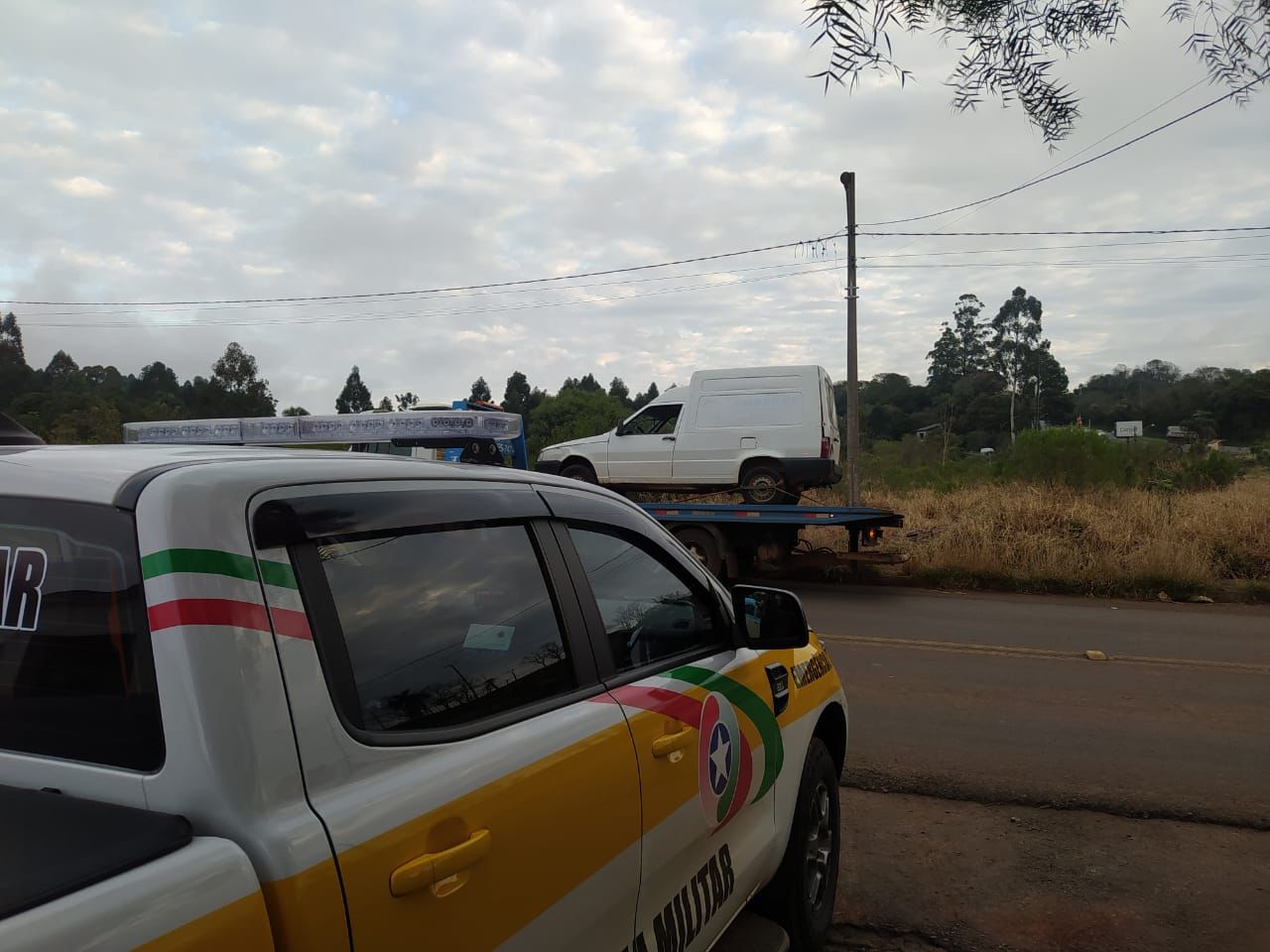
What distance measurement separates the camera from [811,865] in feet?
10.9

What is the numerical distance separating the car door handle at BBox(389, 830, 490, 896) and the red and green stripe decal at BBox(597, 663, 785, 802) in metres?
0.63

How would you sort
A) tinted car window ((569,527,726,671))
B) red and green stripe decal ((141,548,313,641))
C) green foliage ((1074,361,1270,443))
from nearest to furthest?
red and green stripe decal ((141,548,313,641))
tinted car window ((569,527,726,671))
green foliage ((1074,361,1270,443))

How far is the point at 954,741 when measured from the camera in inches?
226

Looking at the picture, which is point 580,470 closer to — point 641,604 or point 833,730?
point 833,730

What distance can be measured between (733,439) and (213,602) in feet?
45.4

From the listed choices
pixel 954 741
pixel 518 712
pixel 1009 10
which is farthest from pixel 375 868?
pixel 954 741

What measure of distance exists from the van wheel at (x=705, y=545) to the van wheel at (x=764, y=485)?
2191mm

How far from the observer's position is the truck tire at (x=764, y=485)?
14797 mm

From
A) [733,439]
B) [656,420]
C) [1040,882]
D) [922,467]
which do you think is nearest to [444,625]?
[1040,882]

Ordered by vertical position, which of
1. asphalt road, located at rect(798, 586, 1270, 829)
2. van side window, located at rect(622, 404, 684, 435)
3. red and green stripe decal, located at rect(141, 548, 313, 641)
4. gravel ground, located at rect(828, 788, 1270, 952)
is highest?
van side window, located at rect(622, 404, 684, 435)

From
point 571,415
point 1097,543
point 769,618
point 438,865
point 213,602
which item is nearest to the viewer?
point 213,602

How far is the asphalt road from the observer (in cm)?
501

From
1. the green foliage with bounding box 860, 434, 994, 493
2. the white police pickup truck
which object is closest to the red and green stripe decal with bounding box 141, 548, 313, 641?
the white police pickup truck

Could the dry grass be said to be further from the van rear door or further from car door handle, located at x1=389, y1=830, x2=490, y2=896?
car door handle, located at x1=389, y1=830, x2=490, y2=896
